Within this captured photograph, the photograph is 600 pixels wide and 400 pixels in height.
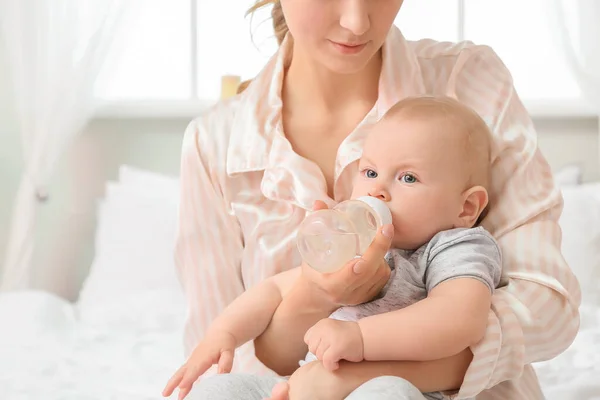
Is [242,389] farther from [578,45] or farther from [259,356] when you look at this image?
[578,45]

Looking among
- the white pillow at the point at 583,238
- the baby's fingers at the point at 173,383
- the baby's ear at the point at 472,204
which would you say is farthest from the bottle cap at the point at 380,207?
the white pillow at the point at 583,238

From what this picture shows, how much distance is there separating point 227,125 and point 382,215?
0.56 metres

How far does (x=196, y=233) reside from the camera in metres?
1.74

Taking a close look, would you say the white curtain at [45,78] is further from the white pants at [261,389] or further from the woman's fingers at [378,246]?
the woman's fingers at [378,246]

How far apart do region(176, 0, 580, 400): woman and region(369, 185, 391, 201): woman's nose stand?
0.45 feet

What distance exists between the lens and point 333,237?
1207 millimetres

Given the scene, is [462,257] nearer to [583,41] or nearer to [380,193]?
[380,193]

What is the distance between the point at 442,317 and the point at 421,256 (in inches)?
6.3

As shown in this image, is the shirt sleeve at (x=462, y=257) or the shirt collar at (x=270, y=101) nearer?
the shirt sleeve at (x=462, y=257)

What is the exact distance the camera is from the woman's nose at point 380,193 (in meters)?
1.35

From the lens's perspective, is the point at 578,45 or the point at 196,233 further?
the point at 578,45

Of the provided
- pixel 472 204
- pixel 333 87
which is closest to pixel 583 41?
pixel 333 87

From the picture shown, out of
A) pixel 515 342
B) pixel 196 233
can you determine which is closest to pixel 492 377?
pixel 515 342

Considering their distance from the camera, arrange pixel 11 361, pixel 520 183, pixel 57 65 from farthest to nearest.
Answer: pixel 57 65 → pixel 11 361 → pixel 520 183
